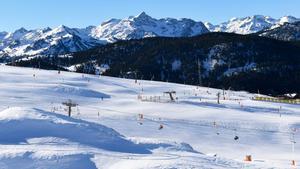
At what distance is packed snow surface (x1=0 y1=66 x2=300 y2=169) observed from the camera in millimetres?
21328

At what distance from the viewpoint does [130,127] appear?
44188 millimetres

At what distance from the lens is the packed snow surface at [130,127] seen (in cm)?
2133

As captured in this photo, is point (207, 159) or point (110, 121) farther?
point (110, 121)

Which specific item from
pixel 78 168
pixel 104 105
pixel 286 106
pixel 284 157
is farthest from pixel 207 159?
pixel 286 106

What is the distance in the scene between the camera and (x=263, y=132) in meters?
47.6

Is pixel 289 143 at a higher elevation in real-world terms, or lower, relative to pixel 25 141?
lower

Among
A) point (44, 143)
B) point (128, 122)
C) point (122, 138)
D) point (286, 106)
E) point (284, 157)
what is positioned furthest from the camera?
point (286, 106)

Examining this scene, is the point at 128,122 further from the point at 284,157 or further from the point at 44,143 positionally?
the point at 44,143

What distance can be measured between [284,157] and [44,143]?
61.8ft

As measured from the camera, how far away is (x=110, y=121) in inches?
1827

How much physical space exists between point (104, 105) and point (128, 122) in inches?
482

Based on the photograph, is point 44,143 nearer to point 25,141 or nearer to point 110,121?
point 25,141

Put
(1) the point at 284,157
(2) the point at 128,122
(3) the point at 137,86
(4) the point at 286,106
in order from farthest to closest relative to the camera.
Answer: (3) the point at 137,86
(4) the point at 286,106
(2) the point at 128,122
(1) the point at 284,157

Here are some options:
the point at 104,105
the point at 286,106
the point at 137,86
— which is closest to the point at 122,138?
the point at 104,105
